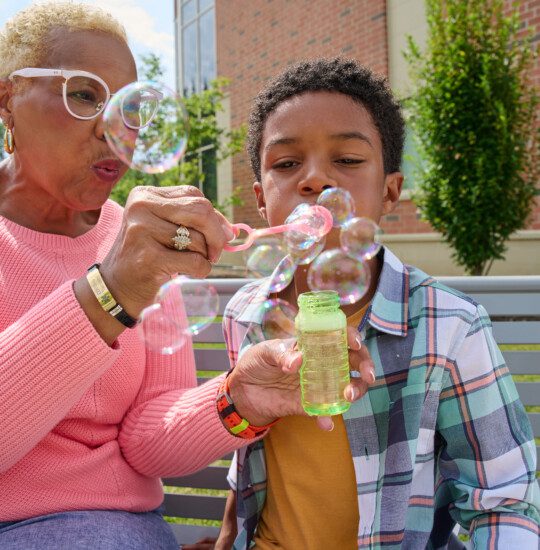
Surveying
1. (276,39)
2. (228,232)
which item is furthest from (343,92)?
(276,39)

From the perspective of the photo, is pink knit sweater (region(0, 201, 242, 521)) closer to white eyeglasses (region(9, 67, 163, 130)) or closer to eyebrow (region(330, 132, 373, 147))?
white eyeglasses (region(9, 67, 163, 130))

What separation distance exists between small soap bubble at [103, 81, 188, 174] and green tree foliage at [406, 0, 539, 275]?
550 centimetres

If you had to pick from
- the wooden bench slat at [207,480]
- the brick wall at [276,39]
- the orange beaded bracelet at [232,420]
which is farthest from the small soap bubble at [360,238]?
the brick wall at [276,39]

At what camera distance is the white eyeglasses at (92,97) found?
1454mm

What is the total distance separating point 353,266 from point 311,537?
2.35 ft

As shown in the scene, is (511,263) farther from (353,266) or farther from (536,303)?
(353,266)

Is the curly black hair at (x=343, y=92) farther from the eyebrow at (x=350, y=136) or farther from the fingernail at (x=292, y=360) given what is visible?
the fingernail at (x=292, y=360)

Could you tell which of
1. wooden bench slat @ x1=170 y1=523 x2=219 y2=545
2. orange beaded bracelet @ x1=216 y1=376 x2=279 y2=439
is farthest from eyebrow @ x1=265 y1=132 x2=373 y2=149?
Result: wooden bench slat @ x1=170 y1=523 x2=219 y2=545

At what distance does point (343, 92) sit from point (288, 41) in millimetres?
9362

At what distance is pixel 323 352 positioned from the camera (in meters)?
1.20

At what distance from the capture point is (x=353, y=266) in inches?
63.6

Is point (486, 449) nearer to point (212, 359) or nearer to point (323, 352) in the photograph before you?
point (323, 352)

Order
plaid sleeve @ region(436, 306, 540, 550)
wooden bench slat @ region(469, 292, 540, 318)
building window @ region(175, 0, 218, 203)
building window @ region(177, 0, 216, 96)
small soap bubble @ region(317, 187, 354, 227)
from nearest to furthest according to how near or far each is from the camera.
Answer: plaid sleeve @ region(436, 306, 540, 550)
small soap bubble @ region(317, 187, 354, 227)
wooden bench slat @ region(469, 292, 540, 318)
building window @ region(175, 0, 218, 203)
building window @ region(177, 0, 216, 96)

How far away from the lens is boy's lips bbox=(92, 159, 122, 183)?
1594 mm
